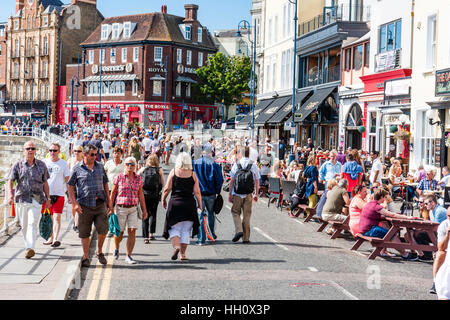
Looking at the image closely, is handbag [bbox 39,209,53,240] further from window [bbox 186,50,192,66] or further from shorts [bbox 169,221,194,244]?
window [bbox 186,50,192,66]

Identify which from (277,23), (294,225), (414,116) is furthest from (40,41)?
(294,225)

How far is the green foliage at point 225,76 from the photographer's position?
8150cm

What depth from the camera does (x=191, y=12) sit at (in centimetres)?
8506

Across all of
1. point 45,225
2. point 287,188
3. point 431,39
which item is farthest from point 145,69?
point 45,225

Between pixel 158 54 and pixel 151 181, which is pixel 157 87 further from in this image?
pixel 151 181

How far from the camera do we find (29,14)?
98062mm

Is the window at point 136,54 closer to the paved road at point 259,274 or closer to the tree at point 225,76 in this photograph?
the tree at point 225,76

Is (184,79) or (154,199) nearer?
(154,199)

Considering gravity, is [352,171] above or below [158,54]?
below

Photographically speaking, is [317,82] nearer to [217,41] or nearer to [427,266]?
[427,266]

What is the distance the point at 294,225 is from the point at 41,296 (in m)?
8.99

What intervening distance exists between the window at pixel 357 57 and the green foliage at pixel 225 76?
4601cm

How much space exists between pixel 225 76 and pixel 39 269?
72888 millimetres

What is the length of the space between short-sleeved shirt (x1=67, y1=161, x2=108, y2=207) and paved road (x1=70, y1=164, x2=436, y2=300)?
1058 mm
